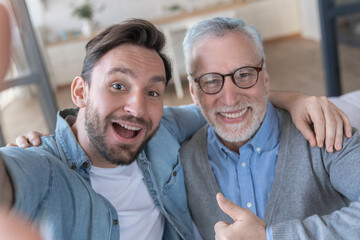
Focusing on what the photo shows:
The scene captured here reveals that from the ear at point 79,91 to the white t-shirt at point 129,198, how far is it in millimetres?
246

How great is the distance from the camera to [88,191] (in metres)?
1.13

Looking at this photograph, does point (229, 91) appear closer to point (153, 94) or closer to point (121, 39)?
point (153, 94)

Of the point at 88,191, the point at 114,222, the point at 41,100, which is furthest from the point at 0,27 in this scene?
the point at 41,100

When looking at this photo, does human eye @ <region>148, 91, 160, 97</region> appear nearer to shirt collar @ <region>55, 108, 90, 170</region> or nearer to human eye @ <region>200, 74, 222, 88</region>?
human eye @ <region>200, 74, 222, 88</region>

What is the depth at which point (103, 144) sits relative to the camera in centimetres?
118

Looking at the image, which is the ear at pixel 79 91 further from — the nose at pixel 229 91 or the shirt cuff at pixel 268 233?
the shirt cuff at pixel 268 233

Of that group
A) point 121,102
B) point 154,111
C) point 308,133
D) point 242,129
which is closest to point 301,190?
point 308,133

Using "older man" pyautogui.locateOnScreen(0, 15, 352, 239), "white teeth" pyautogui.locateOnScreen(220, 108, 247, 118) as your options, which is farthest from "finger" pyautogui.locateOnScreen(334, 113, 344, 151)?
"white teeth" pyautogui.locateOnScreen(220, 108, 247, 118)

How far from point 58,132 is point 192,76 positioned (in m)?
0.56

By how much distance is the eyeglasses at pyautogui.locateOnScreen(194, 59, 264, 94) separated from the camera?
52.1 inches

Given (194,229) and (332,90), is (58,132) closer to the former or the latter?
(194,229)

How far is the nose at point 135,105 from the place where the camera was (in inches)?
45.8

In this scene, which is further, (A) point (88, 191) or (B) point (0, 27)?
(A) point (88, 191)

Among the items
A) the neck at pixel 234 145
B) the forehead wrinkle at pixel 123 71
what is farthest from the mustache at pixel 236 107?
the forehead wrinkle at pixel 123 71
